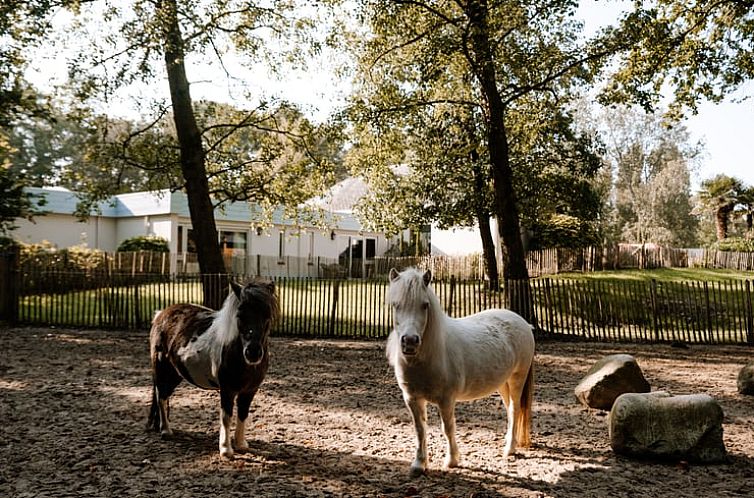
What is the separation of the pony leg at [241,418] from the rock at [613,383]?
442 cm

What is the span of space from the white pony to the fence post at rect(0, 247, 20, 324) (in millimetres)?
13587

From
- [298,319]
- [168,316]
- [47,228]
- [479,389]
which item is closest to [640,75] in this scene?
[298,319]

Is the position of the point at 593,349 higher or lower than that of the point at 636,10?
lower

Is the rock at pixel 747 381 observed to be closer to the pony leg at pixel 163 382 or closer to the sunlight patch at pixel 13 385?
the pony leg at pixel 163 382

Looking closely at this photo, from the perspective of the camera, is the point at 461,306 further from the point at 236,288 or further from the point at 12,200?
the point at 12,200

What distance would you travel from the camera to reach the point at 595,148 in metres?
18.8

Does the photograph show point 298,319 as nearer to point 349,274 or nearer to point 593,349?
point 593,349

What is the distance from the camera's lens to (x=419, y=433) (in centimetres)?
463

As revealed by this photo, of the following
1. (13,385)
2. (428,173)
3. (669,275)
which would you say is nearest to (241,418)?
(13,385)

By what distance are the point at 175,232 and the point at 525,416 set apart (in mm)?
23172

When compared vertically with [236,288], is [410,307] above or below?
below

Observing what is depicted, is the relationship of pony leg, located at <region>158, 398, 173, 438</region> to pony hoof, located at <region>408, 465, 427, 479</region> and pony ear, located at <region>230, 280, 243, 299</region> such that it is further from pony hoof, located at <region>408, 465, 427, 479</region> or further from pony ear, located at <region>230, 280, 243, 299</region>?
pony hoof, located at <region>408, 465, 427, 479</region>

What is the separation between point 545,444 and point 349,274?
22321mm

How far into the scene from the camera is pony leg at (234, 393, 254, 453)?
5.18 m
